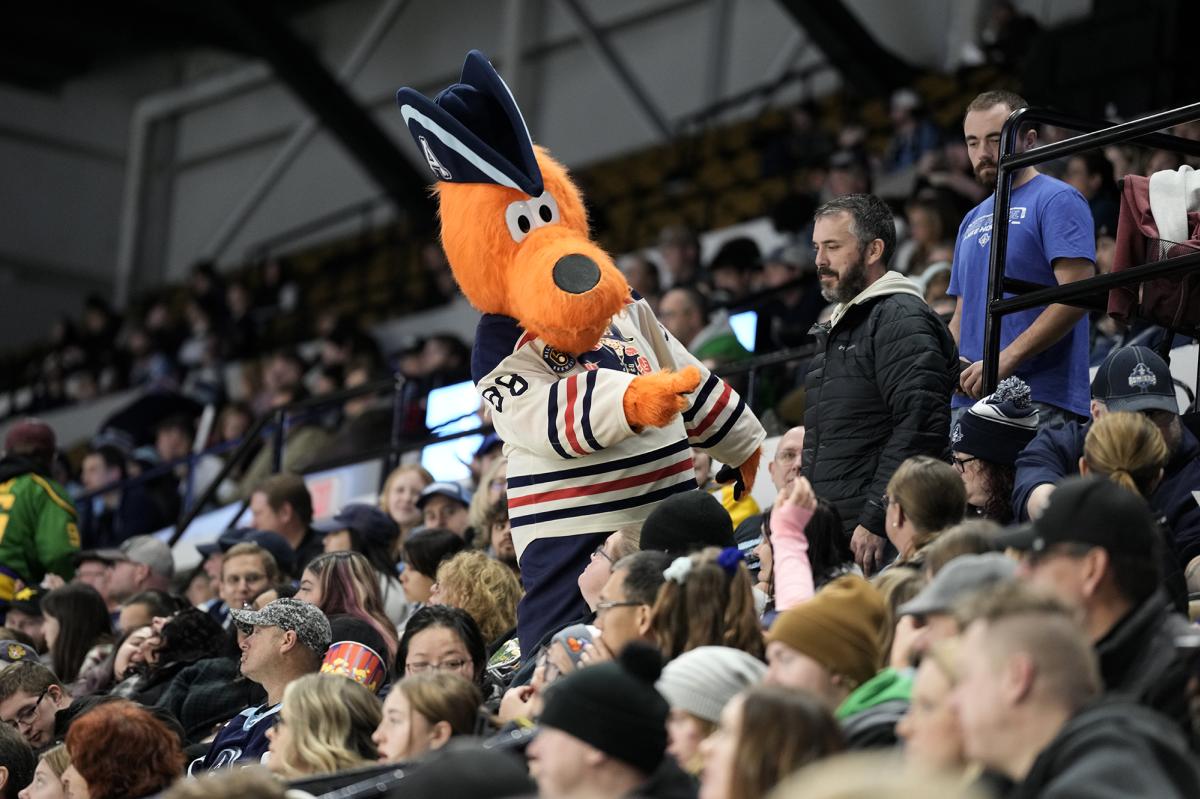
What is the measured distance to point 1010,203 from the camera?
18.2 feet

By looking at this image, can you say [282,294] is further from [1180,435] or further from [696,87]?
[1180,435]

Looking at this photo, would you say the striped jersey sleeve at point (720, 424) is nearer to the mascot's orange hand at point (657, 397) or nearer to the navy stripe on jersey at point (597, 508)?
the navy stripe on jersey at point (597, 508)

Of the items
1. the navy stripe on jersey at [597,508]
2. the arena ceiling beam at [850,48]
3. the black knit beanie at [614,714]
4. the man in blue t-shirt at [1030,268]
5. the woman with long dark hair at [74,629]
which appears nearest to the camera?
the black knit beanie at [614,714]

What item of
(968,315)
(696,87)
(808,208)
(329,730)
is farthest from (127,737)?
(696,87)

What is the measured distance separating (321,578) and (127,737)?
4.17 ft

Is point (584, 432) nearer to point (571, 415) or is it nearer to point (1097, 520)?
point (571, 415)

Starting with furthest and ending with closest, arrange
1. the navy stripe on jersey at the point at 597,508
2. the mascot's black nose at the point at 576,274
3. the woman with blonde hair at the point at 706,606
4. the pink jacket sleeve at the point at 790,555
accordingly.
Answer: the navy stripe on jersey at the point at 597,508, the mascot's black nose at the point at 576,274, the pink jacket sleeve at the point at 790,555, the woman with blonde hair at the point at 706,606

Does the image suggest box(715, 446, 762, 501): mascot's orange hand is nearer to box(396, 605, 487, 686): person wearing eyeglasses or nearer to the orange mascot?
the orange mascot

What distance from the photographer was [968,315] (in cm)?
574

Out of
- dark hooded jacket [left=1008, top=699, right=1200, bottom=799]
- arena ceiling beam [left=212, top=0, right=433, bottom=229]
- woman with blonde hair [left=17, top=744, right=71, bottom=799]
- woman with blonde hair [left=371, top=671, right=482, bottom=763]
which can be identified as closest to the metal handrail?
woman with blonde hair [left=371, top=671, right=482, bottom=763]

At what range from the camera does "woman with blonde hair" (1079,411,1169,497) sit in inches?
179

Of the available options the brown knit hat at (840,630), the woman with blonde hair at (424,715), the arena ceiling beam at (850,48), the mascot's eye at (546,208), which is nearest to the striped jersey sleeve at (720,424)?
the mascot's eye at (546,208)

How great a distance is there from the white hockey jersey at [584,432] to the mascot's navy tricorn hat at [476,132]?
411 millimetres

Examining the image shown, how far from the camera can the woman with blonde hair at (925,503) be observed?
14.6ft
